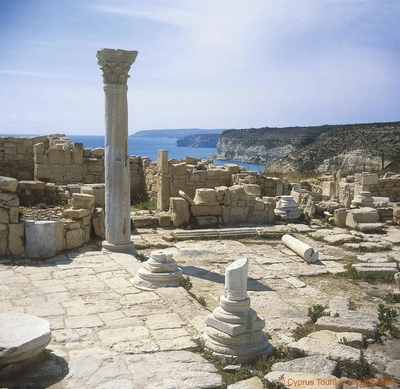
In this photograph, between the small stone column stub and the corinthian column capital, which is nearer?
the corinthian column capital

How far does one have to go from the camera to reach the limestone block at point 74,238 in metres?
9.87

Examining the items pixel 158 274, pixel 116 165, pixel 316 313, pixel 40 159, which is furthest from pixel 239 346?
pixel 40 159

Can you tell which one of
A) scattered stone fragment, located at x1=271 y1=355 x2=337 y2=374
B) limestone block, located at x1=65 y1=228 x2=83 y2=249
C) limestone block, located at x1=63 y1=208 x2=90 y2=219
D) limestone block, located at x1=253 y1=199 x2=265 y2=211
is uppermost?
limestone block, located at x1=63 y1=208 x2=90 y2=219

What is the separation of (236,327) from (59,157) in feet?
38.4

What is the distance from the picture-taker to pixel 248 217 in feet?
45.4

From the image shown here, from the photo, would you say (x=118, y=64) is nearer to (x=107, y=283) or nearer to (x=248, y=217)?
(x=107, y=283)

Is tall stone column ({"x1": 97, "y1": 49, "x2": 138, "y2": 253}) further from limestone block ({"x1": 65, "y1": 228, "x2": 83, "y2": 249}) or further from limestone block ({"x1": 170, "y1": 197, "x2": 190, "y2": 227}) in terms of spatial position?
limestone block ({"x1": 170, "y1": 197, "x2": 190, "y2": 227})

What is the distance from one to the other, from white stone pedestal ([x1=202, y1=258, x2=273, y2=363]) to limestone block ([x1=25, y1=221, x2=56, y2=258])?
15.0ft

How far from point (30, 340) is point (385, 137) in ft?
139

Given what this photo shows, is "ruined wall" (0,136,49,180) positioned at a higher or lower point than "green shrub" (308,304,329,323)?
higher

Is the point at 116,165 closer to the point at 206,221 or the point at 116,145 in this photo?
the point at 116,145

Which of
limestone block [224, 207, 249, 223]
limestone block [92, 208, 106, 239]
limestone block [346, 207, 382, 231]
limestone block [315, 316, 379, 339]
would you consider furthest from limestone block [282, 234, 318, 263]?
limestone block [92, 208, 106, 239]

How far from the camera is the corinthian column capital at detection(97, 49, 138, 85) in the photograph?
9508mm

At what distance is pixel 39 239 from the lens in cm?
936
